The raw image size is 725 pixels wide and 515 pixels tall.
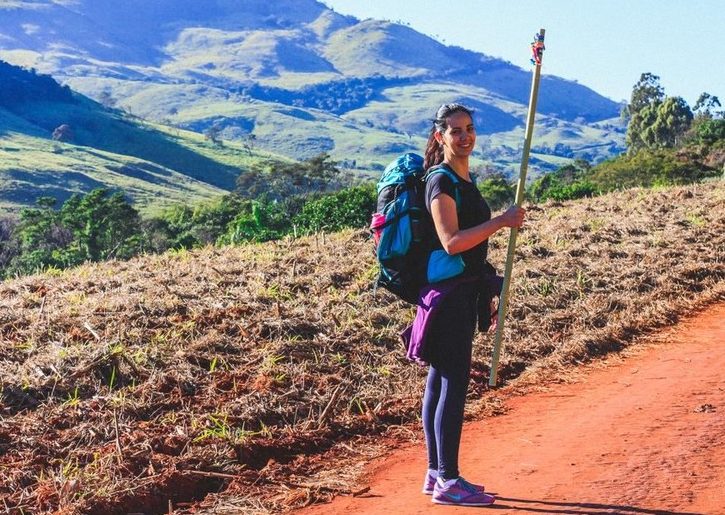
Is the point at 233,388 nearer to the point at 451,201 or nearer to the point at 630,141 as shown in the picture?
the point at 451,201

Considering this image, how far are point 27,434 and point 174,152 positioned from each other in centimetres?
14241

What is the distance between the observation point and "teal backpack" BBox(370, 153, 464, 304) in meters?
4.20

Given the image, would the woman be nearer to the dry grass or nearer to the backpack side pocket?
the backpack side pocket

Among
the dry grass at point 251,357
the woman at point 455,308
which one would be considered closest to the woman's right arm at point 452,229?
the woman at point 455,308

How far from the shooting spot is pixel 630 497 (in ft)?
14.1

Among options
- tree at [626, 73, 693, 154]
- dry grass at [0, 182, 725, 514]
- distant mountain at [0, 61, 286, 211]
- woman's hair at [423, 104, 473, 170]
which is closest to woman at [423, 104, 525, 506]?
woman's hair at [423, 104, 473, 170]

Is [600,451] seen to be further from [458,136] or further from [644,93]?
[644,93]

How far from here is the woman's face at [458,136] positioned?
14.0ft

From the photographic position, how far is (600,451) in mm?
4926

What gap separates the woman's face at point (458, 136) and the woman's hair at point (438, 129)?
0.08 ft

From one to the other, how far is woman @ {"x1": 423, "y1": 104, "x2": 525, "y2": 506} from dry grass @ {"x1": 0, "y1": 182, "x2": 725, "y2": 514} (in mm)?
701

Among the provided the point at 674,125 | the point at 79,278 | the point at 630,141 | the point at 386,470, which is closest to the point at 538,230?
the point at 79,278

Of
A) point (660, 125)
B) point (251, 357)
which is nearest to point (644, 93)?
point (660, 125)

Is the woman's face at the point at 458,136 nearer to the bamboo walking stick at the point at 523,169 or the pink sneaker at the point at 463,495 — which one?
the bamboo walking stick at the point at 523,169
